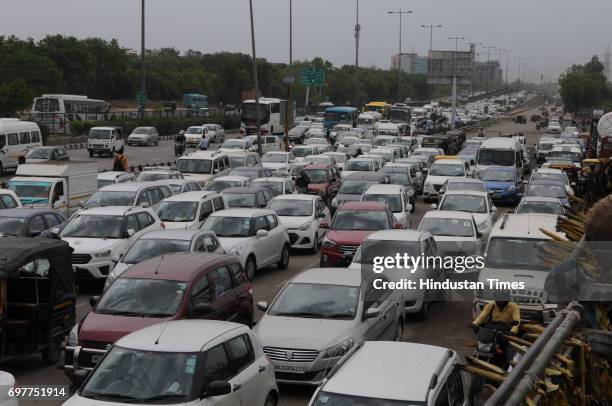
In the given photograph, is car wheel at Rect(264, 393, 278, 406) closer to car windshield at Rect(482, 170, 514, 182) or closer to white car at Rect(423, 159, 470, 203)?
white car at Rect(423, 159, 470, 203)

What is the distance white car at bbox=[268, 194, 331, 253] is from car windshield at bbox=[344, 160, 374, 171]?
1244 centimetres

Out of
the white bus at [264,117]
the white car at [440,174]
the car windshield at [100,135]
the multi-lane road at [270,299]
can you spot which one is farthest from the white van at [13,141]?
the white bus at [264,117]

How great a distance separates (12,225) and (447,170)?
1986cm

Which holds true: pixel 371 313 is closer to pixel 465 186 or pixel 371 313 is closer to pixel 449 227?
pixel 449 227

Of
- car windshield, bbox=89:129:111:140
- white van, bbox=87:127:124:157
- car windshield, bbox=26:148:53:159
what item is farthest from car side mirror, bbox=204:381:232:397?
car windshield, bbox=89:129:111:140

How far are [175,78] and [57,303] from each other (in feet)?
319

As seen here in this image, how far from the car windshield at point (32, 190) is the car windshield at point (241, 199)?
16.3ft

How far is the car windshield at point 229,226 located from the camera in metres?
19.1

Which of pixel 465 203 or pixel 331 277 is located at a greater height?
pixel 331 277

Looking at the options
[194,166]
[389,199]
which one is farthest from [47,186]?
[389,199]

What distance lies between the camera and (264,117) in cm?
7056

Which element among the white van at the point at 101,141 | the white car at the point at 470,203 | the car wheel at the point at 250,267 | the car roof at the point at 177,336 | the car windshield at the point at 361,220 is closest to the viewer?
the car roof at the point at 177,336

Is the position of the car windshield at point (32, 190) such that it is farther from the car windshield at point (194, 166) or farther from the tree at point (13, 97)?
the tree at point (13, 97)

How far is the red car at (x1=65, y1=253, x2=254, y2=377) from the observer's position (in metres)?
11.0
